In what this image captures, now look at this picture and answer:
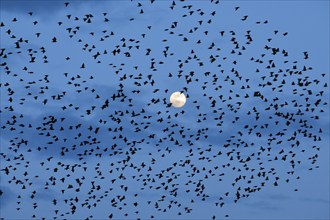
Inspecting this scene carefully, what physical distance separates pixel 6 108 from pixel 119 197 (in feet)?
44.0

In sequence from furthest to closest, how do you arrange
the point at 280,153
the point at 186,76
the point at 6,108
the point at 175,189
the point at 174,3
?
the point at 175,189
the point at 280,153
the point at 6,108
the point at 186,76
the point at 174,3

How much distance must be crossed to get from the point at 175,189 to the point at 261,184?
7509 millimetres

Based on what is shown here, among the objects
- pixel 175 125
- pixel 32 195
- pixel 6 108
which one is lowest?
pixel 32 195

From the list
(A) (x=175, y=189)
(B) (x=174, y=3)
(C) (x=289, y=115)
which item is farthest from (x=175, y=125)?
(B) (x=174, y=3)

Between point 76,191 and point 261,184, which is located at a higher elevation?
point 261,184

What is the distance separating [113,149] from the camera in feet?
206

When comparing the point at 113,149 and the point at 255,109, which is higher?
the point at 255,109

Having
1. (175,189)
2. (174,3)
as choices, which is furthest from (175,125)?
(174,3)

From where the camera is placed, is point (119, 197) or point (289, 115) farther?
point (119, 197)

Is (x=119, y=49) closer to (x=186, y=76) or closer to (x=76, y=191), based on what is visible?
(x=186, y=76)

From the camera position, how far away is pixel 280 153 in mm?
67438

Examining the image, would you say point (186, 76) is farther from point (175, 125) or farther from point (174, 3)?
point (175, 125)

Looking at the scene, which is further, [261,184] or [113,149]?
[261,184]

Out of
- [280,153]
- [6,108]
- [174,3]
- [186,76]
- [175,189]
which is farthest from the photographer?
[175,189]
